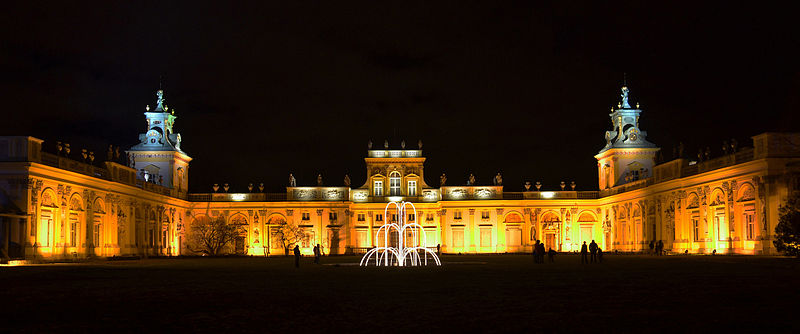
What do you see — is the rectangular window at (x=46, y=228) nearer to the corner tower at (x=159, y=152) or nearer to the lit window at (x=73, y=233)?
the lit window at (x=73, y=233)

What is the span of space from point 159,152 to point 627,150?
43695 millimetres

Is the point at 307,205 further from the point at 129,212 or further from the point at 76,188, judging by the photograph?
the point at 76,188

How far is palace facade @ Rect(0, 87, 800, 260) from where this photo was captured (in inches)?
1763

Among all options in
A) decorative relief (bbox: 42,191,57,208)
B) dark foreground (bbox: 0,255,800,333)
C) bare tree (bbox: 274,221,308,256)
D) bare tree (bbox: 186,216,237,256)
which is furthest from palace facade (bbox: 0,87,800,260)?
dark foreground (bbox: 0,255,800,333)

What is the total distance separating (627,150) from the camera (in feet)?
244

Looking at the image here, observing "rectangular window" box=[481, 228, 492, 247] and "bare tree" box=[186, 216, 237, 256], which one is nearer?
"bare tree" box=[186, 216, 237, 256]

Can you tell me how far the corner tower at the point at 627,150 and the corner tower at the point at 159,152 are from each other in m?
41.2

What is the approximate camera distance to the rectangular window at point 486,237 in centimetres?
7962

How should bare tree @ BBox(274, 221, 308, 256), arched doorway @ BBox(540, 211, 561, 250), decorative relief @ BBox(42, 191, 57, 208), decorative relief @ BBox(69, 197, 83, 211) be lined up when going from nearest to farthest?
decorative relief @ BBox(42, 191, 57, 208), decorative relief @ BBox(69, 197, 83, 211), bare tree @ BBox(274, 221, 308, 256), arched doorway @ BBox(540, 211, 561, 250)

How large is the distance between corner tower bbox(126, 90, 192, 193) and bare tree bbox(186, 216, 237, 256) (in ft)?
17.8

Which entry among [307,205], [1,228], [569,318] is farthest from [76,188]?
[569,318]

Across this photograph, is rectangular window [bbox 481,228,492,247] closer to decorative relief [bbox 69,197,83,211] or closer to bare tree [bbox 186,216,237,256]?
bare tree [bbox 186,216,237,256]

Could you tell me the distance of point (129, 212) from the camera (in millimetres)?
59875

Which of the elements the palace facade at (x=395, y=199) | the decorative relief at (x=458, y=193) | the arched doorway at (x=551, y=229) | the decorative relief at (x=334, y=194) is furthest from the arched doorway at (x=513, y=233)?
the decorative relief at (x=334, y=194)
